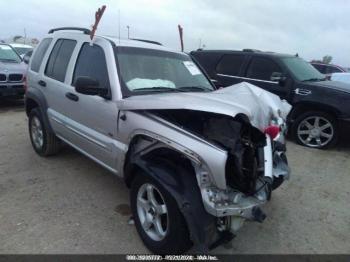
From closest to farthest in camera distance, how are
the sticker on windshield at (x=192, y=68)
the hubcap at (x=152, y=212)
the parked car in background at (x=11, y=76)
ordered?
the hubcap at (x=152, y=212), the sticker on windshield at (x=192, y=68), the parked car in background at (x=11, y=76)

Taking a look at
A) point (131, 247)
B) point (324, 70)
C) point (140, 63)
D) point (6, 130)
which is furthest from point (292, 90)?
point (324, 70)

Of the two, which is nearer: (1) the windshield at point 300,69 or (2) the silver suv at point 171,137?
(2) the silver suv at point 171,137

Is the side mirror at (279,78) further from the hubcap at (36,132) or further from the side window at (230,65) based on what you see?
the hubcap at (36,132)

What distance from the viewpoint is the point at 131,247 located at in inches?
123

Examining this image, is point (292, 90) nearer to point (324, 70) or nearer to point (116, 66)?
point (116, 66)

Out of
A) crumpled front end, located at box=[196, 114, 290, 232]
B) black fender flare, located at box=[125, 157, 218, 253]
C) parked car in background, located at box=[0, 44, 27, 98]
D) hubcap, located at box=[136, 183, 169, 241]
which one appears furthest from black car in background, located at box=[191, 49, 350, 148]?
parked car in background, located at box=[0, 44, 27, 98]

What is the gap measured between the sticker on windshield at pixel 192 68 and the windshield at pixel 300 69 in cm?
328

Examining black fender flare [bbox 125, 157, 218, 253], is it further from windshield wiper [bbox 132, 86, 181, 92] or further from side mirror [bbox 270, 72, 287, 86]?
side mirror [bbox 270, 72, 287, 86]

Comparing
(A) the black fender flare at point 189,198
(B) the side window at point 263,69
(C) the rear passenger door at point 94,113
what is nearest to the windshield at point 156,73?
(C) the rear passenger door at point 94,113

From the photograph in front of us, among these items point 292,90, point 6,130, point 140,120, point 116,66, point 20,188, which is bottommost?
point 6,130

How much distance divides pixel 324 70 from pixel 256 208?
1395cm

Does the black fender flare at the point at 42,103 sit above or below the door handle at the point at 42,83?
below

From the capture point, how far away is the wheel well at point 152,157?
110 inches

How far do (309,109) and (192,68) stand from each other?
3.39 metres
